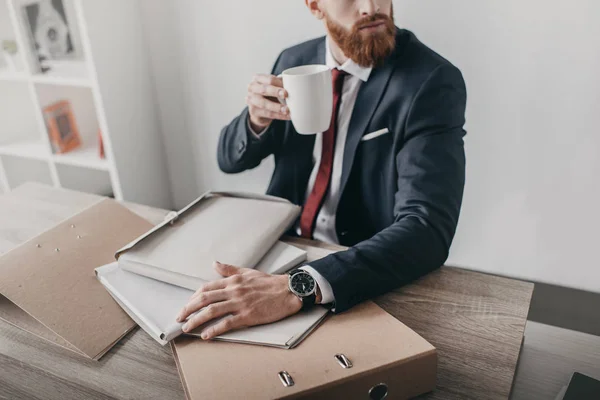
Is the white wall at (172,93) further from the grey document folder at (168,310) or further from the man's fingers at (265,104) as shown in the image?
the grey document folder at (168,310)

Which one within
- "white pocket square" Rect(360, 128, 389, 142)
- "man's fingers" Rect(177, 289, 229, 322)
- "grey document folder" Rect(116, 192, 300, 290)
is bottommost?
"man's fingers" Rect(177, 289, 229, 322)

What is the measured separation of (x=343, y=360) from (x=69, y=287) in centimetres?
50

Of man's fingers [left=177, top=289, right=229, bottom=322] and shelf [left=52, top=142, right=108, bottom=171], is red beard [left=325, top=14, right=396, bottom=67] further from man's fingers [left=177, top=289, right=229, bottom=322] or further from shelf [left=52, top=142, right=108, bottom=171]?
shelf [left=52, top=142, right=108, bottom=171]

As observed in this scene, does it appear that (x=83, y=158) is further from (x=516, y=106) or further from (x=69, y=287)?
(x=516, y=106)

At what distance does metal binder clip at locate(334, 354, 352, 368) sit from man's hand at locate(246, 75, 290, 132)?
1.76ft

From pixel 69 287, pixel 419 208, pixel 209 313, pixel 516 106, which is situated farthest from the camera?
pixel 516 106

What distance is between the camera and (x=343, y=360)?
72 cm

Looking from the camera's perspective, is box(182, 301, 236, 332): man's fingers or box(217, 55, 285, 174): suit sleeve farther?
box(217, 55, 285, 174): suit sleeve

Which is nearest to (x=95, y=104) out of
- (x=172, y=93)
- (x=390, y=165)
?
(x=172, y=93)

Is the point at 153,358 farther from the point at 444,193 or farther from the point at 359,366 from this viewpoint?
the point at 444,193

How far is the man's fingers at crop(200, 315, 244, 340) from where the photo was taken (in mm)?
775

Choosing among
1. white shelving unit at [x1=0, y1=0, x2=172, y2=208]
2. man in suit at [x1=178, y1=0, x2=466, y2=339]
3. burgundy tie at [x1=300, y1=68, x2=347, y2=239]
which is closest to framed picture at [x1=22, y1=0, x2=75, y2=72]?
white shelving unit at [x1=0, y1=0, x2=172, y2=208]

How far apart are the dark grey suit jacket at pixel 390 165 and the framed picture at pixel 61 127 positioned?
969 millimetres

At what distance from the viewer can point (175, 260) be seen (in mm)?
918
